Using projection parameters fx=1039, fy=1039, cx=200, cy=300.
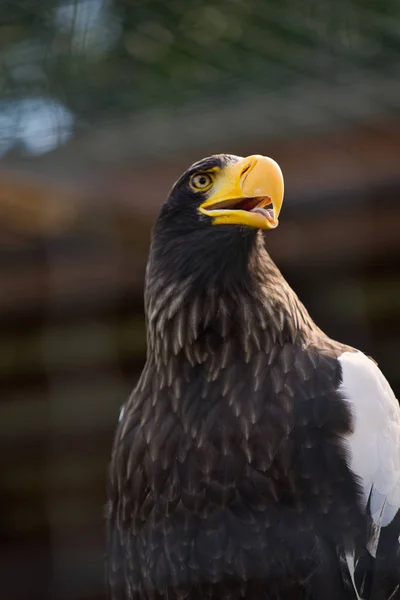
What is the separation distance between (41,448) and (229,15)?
1881mm

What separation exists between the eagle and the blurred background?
7.4 inches

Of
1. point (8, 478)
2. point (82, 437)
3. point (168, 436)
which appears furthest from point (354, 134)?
point (8, 478)

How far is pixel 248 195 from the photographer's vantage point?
71.1 inches

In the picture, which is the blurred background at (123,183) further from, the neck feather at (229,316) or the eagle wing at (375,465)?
the eagle wing at (375,465)

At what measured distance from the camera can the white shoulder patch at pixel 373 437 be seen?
1740 mm

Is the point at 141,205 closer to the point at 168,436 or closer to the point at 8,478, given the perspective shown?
the point at 168,436

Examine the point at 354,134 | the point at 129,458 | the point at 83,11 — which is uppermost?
the point at 83,11

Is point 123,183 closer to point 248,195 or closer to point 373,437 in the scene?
point 248,195

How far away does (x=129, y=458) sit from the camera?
184 cm

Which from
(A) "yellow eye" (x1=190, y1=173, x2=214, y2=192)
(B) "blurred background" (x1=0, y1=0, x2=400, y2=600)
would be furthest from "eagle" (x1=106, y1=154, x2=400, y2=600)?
(B) "blurred background" (x1=0, y1=0, x2=400, y2=600)

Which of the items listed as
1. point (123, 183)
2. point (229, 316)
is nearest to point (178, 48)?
point (229, 316)

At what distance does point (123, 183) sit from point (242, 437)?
2.15 feet

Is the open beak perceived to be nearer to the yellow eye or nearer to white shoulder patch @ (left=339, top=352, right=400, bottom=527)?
the yellow eye

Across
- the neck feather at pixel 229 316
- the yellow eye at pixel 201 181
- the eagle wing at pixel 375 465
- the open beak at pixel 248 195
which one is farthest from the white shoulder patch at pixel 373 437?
the yellow eye at pixel 201 181
